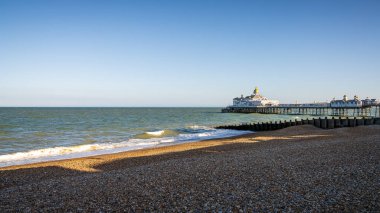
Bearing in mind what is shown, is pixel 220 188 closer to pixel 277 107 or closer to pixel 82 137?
pixel 82 137

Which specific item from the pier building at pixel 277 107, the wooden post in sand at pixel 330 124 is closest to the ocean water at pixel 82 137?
the wooden post in sand at pixel 330 124

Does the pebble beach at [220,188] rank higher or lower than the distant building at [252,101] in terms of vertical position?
lower

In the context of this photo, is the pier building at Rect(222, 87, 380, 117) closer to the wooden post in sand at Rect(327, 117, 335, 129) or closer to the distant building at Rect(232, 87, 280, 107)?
the distant building at Rect(232, 87, 280, 107)

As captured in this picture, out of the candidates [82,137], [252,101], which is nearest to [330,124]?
[82,137]

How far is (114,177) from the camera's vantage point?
8.74 meters

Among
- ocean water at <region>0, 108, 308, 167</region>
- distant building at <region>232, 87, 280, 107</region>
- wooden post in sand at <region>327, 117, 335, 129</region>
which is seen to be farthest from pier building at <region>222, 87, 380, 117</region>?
wooden post in sand at <region>327, 117, 335, 129</region>

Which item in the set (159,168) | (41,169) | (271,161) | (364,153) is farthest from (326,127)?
(41,169)

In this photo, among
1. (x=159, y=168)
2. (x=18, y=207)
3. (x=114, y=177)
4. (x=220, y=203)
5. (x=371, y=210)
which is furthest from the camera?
(x=159, y=168)

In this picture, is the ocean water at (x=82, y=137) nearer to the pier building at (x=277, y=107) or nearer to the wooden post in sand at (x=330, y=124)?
the wooden post in sand at (x=330, y=124)

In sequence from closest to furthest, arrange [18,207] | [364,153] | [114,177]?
[18,207] < [114,177] < [364,153]

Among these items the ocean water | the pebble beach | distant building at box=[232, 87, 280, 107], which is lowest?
the ocean water

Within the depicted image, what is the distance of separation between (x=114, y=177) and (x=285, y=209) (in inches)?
205

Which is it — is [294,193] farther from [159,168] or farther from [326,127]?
[326,127]

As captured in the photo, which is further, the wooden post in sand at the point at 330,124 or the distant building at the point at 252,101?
the distant building at the point at 252,101
